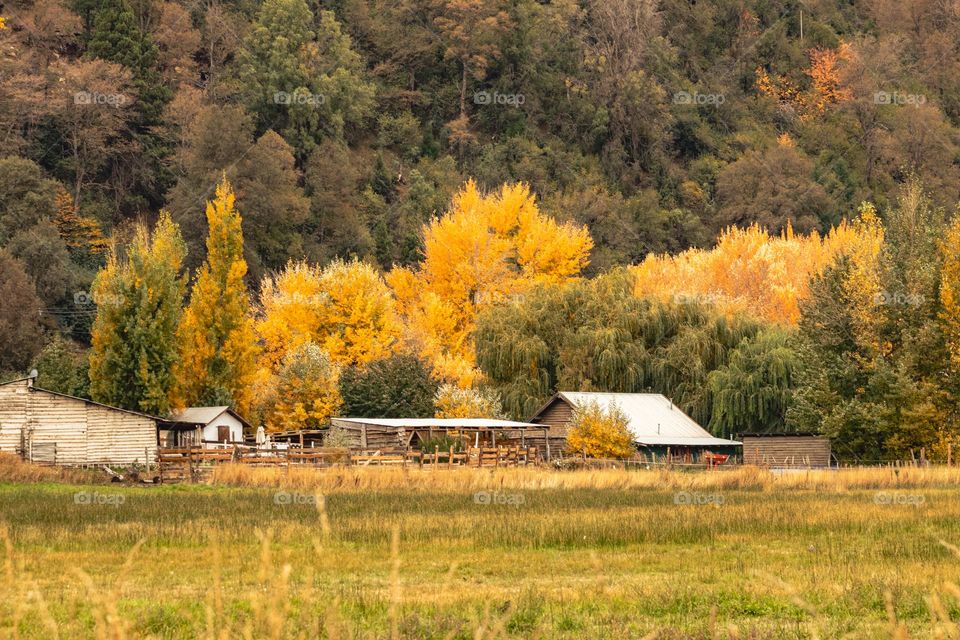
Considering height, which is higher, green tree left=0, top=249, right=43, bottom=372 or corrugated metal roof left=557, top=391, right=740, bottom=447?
green tree left=0, top=249, right=43, bottom=372

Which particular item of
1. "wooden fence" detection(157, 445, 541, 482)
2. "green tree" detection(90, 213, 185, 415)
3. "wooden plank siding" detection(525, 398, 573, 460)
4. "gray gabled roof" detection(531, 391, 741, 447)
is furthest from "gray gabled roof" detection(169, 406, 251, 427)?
"gray gabled roof" detection(531, 391, 741, 447)

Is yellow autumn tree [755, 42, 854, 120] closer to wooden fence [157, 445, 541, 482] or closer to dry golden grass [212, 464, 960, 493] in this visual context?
wooden fence [157, 445, 541, 482]

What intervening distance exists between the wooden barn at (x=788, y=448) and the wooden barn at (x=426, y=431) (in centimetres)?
936

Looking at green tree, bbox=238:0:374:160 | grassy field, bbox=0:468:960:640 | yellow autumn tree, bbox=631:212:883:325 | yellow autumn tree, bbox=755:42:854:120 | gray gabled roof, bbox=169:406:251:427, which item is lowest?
grassy field, bbox=0:468:960:640

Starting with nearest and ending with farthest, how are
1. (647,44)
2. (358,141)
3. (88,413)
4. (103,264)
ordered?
(88,413), (103,264), (358,141), (647,44)

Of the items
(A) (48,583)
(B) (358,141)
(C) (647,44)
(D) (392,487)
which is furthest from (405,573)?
(C) (647,44)

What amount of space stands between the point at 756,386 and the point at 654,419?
4844mm

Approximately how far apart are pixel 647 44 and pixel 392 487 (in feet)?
367

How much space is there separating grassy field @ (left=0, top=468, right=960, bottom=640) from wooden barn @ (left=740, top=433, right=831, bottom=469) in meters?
20.2

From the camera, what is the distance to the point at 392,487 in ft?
137

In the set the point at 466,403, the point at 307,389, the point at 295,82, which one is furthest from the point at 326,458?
the point at 295,82

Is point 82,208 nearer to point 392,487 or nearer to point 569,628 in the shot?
point 392,487

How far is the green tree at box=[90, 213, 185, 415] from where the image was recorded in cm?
6756

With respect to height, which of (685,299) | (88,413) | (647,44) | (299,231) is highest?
(647,44)
